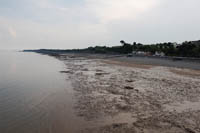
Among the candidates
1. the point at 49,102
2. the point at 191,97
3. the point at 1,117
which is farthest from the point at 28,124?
the point at 191,97

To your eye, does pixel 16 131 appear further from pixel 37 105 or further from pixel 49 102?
pixel 49 102

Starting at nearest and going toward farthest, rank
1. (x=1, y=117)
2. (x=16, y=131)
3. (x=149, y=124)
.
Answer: (x=16, y=131) → (x=149, y=124) → (x=1, y=117)

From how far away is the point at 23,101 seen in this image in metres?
7.62

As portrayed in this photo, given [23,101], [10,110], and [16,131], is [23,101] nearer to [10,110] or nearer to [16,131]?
[10,110]

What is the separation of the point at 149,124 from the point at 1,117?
5.84m

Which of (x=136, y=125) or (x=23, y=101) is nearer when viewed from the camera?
(x=136, y=125)

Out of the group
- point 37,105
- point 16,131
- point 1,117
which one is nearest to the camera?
point 16,131

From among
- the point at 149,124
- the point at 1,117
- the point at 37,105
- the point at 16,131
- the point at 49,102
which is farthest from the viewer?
the point at 49,102

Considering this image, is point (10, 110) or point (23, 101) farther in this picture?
point (23, 101)

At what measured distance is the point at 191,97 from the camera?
8281 millimetres

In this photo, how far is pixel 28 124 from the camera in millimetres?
5133

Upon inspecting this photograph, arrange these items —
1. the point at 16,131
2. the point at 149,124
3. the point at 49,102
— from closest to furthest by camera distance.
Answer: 1. the point at 16,131
2. the point at 149,124
3. the point at 49,102

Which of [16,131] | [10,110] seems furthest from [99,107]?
[10,110]

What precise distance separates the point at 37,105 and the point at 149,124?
212 inches
